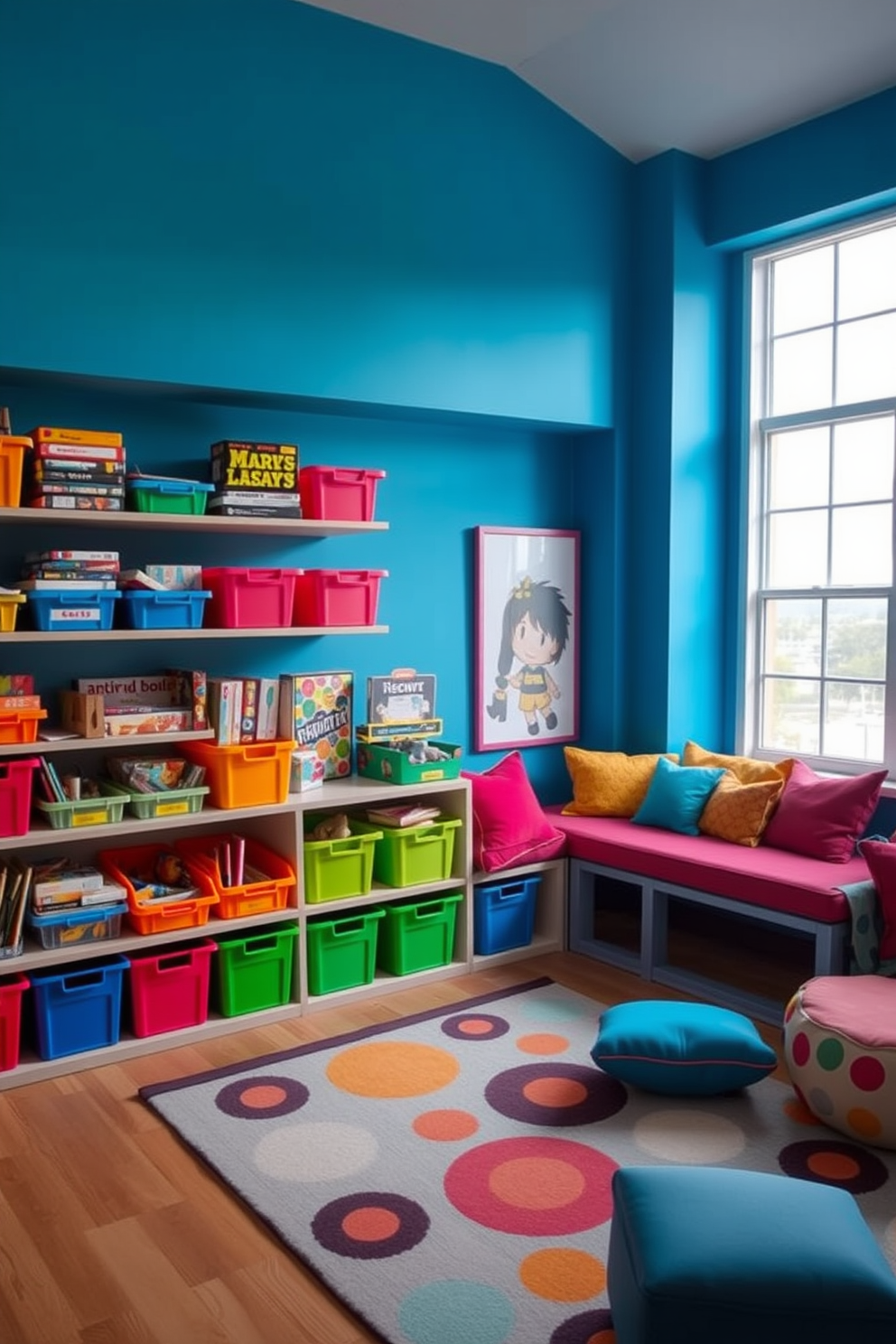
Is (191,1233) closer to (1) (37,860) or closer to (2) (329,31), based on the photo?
A: (1) (37,860)

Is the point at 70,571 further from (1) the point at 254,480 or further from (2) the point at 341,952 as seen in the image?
(2) the point at 341,952

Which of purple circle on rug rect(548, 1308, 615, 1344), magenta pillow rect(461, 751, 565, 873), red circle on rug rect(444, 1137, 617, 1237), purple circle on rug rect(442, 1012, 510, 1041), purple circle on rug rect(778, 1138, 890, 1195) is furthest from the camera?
magenta pillow rect(461, 751, 565, 873)

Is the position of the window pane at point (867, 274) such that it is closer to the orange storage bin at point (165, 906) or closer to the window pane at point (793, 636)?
the window pane at point (793, 636)

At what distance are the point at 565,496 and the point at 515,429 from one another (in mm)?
443

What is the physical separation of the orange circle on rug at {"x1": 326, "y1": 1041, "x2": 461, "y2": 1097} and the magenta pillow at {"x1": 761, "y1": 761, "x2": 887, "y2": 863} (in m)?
1.45

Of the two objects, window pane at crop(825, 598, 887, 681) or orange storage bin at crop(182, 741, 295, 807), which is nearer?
orange storage bin at crop(182, 741, 295, 807)

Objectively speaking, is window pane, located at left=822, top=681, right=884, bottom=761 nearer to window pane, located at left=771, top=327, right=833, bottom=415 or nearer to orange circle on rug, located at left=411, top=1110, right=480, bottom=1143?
window pane, located at left=771, top=327, right=833, bottom=415

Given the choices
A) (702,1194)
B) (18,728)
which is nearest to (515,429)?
(18,728)

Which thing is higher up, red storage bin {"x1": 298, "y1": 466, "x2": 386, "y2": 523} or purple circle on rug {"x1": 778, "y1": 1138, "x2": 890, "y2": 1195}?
red storage bin {"x1": 298, "y1": 466, "x2": 386, "y2": 523}

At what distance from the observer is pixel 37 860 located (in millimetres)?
3572

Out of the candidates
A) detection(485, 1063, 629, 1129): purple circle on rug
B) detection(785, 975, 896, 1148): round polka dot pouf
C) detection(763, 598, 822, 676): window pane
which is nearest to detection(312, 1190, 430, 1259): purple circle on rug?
detection(485, 1063, 629, 1129): purple circle on rug

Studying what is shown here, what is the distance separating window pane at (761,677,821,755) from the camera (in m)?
4.50

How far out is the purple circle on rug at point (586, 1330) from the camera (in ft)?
6.91

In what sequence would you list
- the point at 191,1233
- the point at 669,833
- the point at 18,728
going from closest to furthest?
1. the point at 191,1233
2. the point at 18,728
3. the point at 669,833
